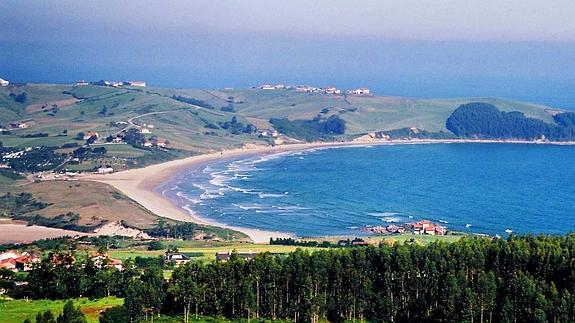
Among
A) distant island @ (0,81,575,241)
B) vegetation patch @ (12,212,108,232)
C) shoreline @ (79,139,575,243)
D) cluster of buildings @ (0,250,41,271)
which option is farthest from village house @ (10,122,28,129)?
cluster of buildings @ (0,250,41,271)

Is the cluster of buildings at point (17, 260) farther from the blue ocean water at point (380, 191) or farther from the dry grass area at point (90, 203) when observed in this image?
the blue ocean water at point (380, 191)

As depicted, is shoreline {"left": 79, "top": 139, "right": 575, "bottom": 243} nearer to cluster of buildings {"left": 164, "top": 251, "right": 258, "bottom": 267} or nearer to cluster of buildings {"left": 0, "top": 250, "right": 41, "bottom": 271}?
cluster of buildings {"left": 164, "top": 251, "right": 258, "bottom": 267}

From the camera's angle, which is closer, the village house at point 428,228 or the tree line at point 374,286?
the tree line at point 374,286

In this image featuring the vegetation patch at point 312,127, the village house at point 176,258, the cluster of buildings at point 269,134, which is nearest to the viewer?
the village house at point 176,258

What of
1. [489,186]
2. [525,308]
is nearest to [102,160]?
[489,186]

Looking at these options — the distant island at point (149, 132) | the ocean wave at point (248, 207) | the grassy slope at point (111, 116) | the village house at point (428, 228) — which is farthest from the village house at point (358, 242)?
the grassy slope at point (111, 116)

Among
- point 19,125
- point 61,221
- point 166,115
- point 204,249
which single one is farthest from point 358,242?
point 166,115

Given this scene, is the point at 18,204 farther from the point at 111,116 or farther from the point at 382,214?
the point at 111,116
